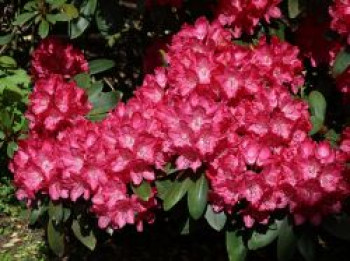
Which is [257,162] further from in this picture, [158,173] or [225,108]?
[158,173]

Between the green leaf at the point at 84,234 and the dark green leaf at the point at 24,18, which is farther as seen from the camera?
the dark green leaf at the point at 24,18

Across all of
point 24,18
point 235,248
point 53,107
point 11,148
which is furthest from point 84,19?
point 235,248

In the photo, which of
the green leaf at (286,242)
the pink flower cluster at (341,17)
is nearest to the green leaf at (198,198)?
the green leaf at (286,242)

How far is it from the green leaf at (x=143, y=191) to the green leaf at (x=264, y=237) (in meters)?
0.36

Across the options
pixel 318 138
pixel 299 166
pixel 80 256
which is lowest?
pixel 80 256

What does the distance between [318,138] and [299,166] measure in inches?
18.2

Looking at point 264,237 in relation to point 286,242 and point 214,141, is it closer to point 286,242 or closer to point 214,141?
point 286,242

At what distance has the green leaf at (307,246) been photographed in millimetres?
2191

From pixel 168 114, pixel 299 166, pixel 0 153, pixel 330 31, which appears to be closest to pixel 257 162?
pixel 299 166

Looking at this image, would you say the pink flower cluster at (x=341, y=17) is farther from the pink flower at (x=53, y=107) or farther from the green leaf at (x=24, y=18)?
the green leaf at (x=24, y=18)

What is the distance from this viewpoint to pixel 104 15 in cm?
282

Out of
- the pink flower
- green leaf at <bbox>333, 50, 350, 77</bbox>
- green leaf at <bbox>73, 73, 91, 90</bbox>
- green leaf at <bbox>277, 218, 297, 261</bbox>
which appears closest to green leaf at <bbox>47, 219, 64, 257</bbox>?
the pink flower

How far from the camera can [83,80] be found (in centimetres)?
275

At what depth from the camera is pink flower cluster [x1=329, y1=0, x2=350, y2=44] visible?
233cm
